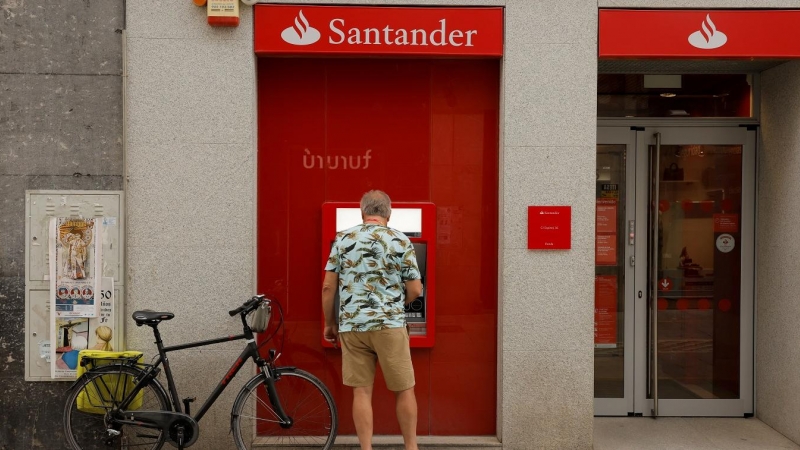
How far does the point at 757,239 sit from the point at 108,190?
5410mm

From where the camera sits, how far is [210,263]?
537cm

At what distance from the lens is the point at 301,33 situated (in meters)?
5.32

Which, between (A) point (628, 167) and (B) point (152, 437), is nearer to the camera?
(B) point (152, 437)

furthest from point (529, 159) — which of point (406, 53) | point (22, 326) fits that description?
point (22, 326)

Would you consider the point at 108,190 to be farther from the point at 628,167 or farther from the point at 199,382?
the point at 628,167

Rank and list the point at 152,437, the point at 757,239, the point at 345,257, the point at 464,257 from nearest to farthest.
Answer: the point at 345,257 → the point at 152,437 → the point at 464,257 → the point at 757,239

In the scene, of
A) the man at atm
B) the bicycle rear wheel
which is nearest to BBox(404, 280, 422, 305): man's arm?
the man at atm

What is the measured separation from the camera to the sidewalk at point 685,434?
5.67m

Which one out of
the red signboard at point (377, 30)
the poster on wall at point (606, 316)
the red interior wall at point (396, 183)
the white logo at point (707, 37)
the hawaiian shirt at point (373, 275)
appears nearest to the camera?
the hawaiian shirt at point (373, 275)

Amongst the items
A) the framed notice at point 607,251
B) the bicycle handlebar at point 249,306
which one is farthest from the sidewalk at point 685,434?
the bicycle handlebar at point 249,306

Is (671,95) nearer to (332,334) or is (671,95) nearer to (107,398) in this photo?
(332,334)

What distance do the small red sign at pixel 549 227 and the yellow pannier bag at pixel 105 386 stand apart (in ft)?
9.76

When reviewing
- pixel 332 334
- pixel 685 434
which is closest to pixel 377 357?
pixel 332 334

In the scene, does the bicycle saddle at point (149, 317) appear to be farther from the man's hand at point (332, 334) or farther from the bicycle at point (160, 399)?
the man's hand at point (332, 334)
